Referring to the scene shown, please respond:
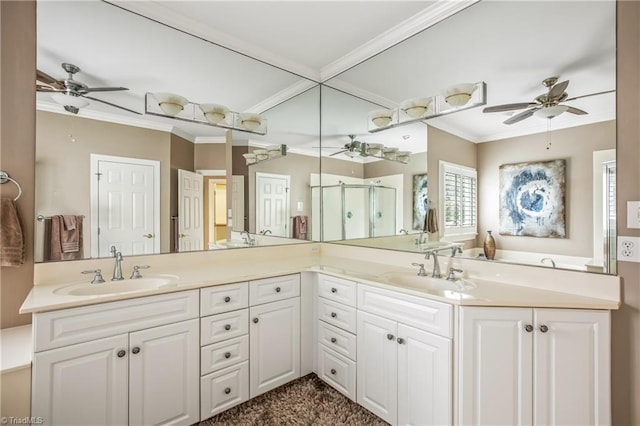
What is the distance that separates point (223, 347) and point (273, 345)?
0.36m

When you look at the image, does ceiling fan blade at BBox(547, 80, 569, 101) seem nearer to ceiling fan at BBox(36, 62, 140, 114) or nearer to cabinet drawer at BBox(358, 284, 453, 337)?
cabinet drawer at BBox(358, 284, 453, 337)

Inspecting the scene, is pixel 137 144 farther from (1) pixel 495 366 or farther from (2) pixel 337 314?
(1) pixel 495 366

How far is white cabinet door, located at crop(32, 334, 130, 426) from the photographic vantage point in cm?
127

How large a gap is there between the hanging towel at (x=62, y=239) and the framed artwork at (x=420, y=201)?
224cm

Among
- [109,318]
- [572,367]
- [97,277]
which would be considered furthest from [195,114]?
[572,367]

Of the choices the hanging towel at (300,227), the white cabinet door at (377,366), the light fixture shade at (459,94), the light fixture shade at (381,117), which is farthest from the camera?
the hanging towel at (300,227)

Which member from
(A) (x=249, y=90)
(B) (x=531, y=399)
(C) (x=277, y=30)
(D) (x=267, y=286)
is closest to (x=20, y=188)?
(D) (x=267, y=286)

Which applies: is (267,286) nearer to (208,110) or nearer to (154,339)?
(154,339)

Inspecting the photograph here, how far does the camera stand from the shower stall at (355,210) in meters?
2.48

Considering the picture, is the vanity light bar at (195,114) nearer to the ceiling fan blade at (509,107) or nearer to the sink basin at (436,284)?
the sink basin at (436,284)

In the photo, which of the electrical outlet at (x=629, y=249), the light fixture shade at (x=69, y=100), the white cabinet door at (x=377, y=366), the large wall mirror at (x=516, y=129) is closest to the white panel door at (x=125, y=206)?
the light fixture shade at (x=69, y=100)

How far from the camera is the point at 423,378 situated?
1.53 metres

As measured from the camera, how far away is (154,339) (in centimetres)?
154

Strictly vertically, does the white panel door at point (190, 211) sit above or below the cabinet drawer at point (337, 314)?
above
